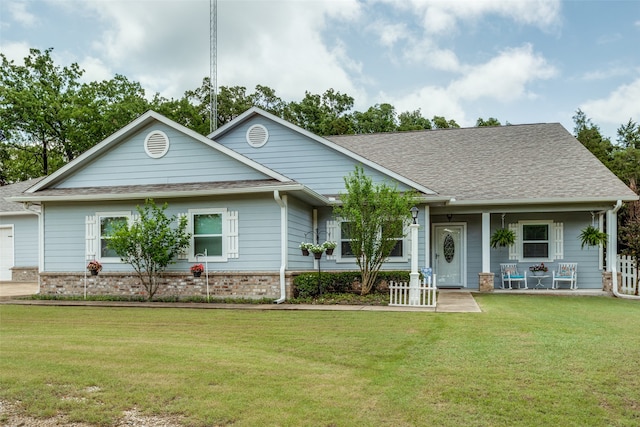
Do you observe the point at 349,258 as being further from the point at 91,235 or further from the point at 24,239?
the point at 24,239

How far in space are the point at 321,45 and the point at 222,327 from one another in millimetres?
18738

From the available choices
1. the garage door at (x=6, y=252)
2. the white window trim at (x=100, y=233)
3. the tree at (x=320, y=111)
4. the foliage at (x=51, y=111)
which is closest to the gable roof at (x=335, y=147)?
the white window trim at (x=100, y=233)

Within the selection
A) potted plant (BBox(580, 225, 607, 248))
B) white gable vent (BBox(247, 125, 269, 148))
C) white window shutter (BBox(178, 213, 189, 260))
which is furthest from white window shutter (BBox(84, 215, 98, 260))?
potted plant (BBox(580, 225, 607, 248))

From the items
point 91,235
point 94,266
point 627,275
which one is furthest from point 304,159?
point 627,275

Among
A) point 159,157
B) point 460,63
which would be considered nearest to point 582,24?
point 460,63

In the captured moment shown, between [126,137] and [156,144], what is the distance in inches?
35.8

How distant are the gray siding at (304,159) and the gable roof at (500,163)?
2.67m

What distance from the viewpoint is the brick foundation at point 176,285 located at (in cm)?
1286

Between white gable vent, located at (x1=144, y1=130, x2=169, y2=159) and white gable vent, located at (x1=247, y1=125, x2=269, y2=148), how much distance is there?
311 centimetres

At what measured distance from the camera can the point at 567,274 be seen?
15312mm

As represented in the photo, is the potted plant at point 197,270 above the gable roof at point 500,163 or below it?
below

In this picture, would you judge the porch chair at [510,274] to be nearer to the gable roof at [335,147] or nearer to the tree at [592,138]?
the gable roof at [335,147]

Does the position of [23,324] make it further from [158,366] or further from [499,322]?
[499,322]

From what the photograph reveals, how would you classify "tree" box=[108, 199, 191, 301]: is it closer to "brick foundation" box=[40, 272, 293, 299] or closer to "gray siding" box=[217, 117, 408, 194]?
"brick foundation" box=[40, 272, 293, 299]
